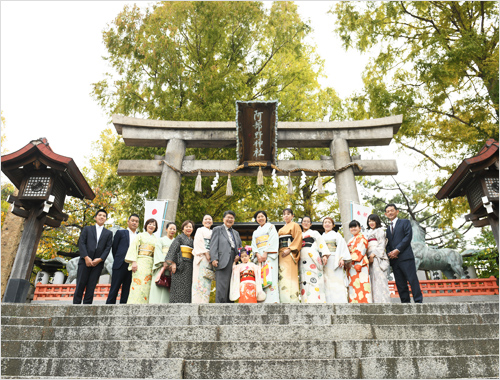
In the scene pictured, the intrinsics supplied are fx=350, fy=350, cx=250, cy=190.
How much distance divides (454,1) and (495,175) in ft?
19.6

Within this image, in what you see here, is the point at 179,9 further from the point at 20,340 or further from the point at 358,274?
the point at 20,340

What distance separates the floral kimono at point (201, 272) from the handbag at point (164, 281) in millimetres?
433

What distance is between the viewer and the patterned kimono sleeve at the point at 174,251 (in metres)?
5.23

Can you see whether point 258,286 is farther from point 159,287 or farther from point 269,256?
point 159,287

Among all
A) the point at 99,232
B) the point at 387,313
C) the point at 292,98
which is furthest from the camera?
the point at 292,98

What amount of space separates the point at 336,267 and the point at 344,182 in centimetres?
352

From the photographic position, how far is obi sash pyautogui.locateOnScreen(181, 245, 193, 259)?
5348 millimetres

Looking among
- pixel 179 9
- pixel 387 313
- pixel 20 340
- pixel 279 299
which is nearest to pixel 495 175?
pixel 387 313

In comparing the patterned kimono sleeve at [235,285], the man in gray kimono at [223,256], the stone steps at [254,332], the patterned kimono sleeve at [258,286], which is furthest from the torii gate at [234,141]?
the stone steps at [254,332]

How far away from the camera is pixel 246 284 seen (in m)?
5.17

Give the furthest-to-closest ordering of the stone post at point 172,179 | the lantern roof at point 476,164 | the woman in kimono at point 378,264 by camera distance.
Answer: the stone post at point 172,179 → the lantern roof at point 476,164 → the woman in kimono at point 378,264

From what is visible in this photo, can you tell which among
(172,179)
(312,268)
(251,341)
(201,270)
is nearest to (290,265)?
(312,268)

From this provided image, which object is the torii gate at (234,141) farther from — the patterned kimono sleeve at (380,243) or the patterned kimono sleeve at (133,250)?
the patterned kimono sleeve at (133,250)

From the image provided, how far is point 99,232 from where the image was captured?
551 cm
